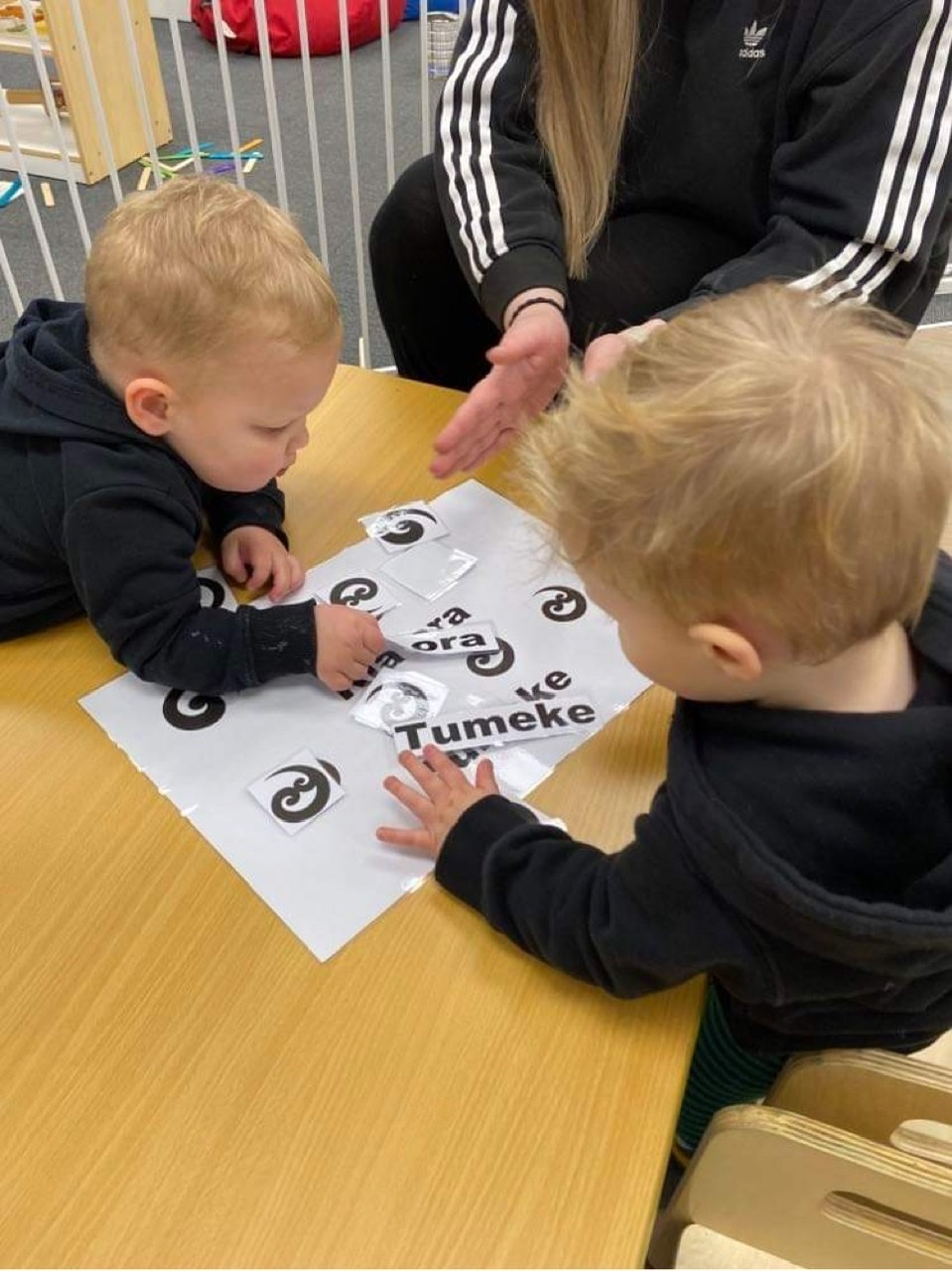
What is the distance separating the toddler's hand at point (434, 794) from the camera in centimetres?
66

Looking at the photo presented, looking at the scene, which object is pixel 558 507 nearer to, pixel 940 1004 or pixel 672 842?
pixel 672 842

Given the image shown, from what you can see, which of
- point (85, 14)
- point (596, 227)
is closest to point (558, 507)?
point (596, 227)

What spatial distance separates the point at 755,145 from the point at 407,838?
0.85 metres

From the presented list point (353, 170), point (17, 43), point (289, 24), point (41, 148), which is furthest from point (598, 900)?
point (289, 24)

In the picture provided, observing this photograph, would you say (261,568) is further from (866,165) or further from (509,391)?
(866,165)

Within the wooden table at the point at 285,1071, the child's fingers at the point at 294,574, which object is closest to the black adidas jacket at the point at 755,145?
the child's fingers at the point at 294,574

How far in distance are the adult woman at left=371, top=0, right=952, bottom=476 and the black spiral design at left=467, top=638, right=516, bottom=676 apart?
0.71ft

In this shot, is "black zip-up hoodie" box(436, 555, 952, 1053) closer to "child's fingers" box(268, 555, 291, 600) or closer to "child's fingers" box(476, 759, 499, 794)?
"child's fingers" box(476, 759, 499, 794)

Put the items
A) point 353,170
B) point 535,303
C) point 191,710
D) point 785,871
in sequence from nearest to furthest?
point 785,871 < point 191,710 < point 535,303 < point 353,170

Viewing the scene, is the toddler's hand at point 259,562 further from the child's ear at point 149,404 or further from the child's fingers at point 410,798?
the child's fingers at point 410,798

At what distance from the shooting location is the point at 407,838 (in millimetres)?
657

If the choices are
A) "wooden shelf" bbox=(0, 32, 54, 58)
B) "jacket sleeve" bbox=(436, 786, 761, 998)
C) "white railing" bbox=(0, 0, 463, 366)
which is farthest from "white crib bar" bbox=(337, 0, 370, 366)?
"jacket sleeve" bbox=(436, 786, 761, 998)

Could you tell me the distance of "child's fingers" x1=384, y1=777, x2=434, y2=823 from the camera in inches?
26.3

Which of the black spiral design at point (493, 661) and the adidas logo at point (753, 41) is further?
the adidas logo at point (753, 41)
